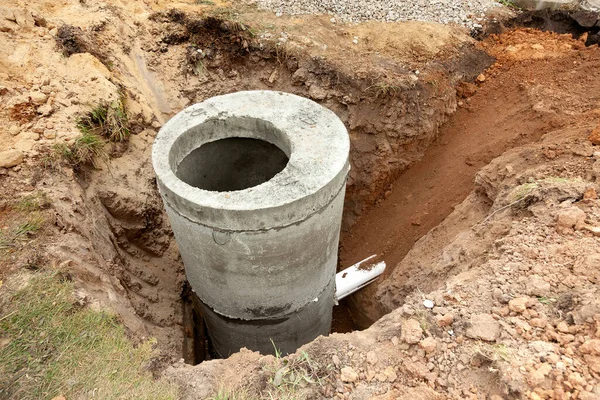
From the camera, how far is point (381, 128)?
6531 mm

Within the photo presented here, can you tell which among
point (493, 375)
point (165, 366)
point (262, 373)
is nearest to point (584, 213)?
point (493, 375)

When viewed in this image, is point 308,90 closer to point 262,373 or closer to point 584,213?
point 584,213

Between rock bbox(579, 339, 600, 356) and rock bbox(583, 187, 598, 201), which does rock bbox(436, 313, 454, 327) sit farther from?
rock bbox(583, 187, 598, 201)

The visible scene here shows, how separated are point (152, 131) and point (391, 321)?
4.34 meters

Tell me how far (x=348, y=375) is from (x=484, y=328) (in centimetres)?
102

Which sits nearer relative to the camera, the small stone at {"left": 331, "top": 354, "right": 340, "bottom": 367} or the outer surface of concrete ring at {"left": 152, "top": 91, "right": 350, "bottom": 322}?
the small stone at {"left": 331, "top": 354, "right": 340, "bottom": 367}

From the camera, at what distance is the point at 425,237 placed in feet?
18.8

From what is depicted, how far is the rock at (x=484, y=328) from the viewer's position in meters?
2.96

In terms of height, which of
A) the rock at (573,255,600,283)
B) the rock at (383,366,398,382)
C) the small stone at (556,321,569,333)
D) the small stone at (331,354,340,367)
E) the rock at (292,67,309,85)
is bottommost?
the small stone at (331,354,340,367)

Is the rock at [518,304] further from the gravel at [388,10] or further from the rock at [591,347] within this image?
the gravel at [388,10]

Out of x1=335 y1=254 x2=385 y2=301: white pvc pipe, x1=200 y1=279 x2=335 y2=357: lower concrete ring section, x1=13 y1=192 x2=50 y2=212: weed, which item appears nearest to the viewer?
x1=13 y1=192 x2=50 y2=212: weed

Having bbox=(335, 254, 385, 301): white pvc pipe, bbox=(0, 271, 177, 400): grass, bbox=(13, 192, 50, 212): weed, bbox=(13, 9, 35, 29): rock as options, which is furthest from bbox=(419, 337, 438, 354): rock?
bbox=(13, 9, 35, 29): rock

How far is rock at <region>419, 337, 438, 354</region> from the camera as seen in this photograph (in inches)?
117

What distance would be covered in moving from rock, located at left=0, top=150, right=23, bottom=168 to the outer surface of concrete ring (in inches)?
60.0
